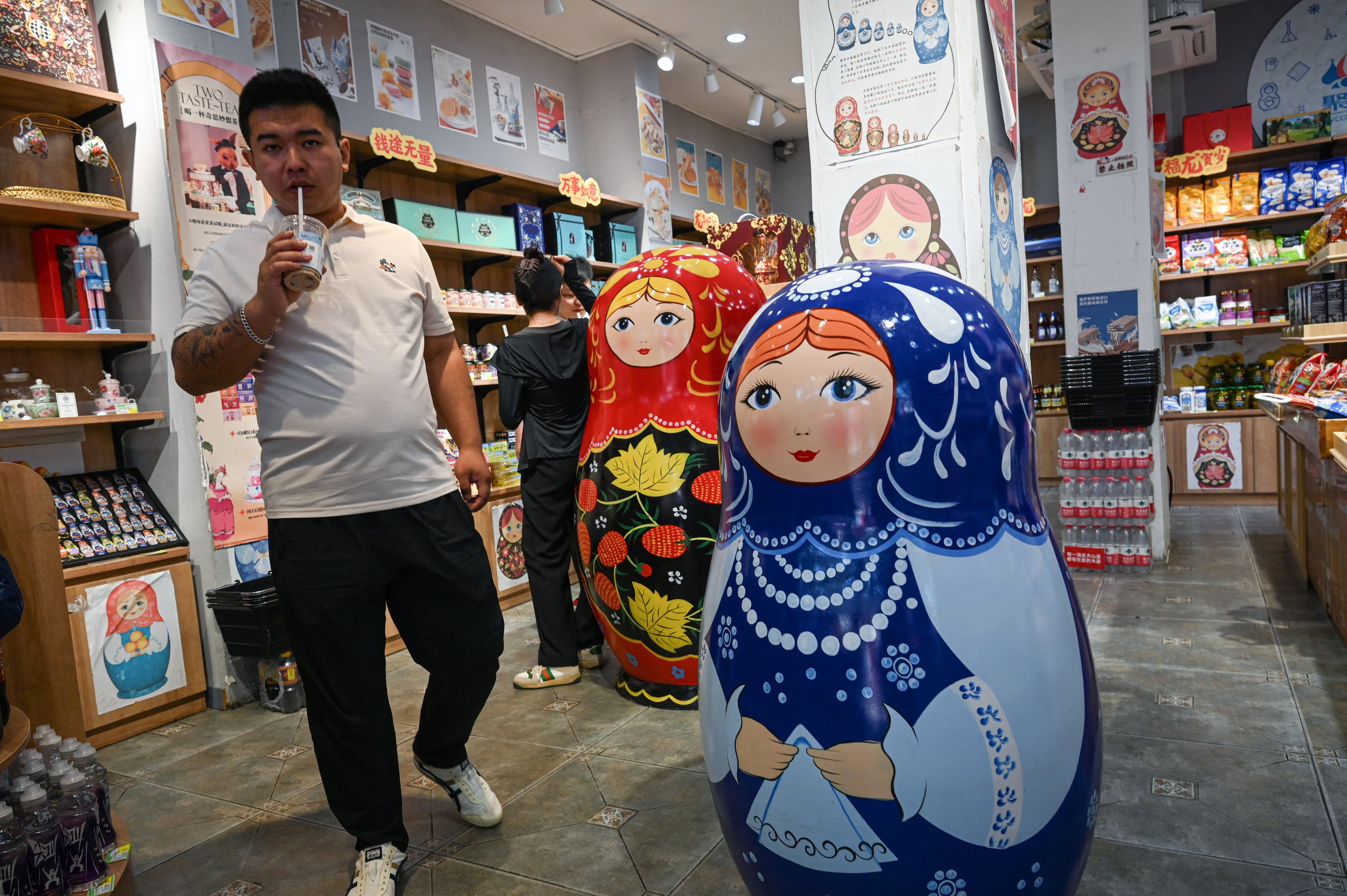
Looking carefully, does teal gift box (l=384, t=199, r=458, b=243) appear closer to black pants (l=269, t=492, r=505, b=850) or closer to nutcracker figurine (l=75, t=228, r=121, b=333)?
nutcracker figurine (l=75, t=228, r=121, b=333)

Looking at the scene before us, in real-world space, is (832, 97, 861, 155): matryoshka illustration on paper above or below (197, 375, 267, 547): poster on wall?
above

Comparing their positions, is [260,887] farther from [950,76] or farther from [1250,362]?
[1250,362]

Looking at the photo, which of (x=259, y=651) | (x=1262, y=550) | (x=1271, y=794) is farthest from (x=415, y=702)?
(x=1262, y=550)

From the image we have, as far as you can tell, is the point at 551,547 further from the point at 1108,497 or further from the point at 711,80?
the point at 711,80

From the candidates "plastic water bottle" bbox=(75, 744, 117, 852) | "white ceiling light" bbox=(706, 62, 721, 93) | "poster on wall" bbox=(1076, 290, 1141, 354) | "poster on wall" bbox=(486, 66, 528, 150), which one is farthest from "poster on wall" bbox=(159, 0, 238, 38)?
"poster on wall" bbox=(1076, 290, 1141, 354)

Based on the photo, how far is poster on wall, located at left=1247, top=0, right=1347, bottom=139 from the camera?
22.1ft

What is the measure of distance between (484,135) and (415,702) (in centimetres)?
426

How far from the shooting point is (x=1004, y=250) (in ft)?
8.14

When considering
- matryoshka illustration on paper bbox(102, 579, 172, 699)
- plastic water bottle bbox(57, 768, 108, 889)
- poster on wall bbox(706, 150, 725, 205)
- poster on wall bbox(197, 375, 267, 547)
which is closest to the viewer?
plastic water bottle bbox(57, 768, 108, 889)

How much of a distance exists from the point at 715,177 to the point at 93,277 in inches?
257

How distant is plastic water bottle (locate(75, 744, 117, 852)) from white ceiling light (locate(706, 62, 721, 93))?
6798 mm

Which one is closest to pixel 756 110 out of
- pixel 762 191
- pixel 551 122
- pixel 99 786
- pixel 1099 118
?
pixel 762 191

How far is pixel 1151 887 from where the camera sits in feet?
6.07

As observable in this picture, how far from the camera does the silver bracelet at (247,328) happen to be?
1.67 m
